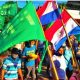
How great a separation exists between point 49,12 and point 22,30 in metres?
2.15

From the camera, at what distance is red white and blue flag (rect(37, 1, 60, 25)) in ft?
37.9

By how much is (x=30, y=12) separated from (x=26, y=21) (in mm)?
321

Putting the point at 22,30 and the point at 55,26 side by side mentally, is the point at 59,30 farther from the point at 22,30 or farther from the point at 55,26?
the point at 22,30

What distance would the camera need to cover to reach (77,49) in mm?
15992

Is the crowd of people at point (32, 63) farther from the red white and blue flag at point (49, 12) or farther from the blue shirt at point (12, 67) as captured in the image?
the red white and blue flag at point (49, 12)

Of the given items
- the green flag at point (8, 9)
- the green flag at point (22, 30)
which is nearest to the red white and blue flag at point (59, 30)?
the green flag at point (22, 30)

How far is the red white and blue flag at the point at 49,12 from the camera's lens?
11547 mm

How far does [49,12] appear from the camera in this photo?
11.8 meters

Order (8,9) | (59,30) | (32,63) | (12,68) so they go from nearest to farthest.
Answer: (12,68)
(59,30)
(32,63)
(8,9)

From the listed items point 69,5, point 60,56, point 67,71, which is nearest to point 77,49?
point 67,71

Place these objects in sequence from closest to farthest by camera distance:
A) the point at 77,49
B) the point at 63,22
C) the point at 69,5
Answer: the point at 63,22 < the point at 77,49 < the point at 69,5

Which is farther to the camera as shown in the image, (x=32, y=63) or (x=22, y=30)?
(x=32, y=63)

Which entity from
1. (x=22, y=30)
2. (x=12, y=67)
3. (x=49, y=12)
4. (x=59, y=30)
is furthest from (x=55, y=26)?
(x=22, y=30)

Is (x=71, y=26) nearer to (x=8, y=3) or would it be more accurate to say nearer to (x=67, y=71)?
(x=67, y=71)
